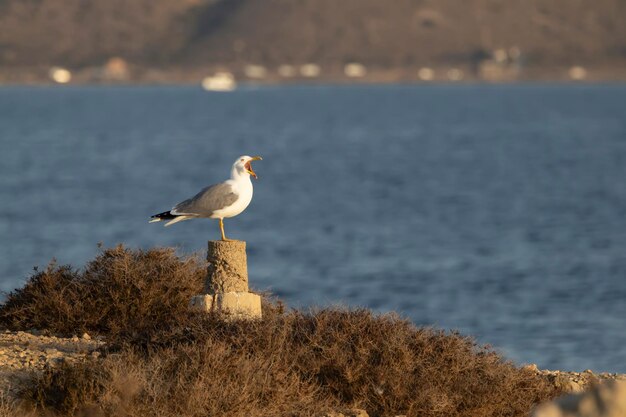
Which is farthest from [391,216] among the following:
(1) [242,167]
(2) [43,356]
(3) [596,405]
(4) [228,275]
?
(3) [596,405]


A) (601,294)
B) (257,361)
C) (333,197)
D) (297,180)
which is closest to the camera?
(257,361)

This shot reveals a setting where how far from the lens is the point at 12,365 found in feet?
31.9

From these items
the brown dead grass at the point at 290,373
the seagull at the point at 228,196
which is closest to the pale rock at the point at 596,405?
the brown dead grass at the point at 290,373

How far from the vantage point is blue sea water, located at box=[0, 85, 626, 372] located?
3111 cm

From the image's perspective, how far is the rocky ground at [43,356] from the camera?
9.36 meters

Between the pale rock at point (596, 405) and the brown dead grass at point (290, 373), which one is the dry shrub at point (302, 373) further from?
the pale rock at point (596, 405)

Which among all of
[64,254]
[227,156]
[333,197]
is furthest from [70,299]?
[227,156]

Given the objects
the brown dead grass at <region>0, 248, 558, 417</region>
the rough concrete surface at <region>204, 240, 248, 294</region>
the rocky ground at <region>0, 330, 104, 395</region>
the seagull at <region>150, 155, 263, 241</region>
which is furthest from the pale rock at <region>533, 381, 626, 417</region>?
the rough concrete surface at <region>204, 240, 248, 294</region>

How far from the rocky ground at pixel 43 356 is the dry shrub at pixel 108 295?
18 cm

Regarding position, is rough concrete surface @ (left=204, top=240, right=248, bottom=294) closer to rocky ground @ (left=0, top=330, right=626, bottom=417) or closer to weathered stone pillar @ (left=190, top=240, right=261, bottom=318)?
weathered stone pillar @ (left=190, top=240, right=261, bottom=318)

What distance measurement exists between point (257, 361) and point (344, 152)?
8826 centimetres

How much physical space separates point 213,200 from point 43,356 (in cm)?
184

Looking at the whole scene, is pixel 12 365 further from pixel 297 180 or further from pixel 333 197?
pixel 297 180

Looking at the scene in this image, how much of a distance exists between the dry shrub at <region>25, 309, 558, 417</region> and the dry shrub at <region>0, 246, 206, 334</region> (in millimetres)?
1364
